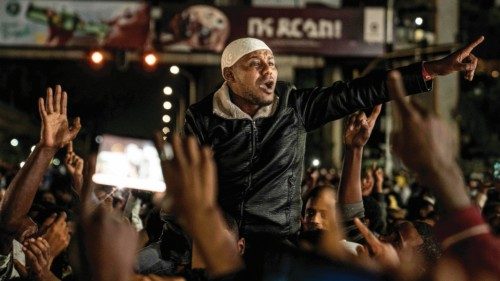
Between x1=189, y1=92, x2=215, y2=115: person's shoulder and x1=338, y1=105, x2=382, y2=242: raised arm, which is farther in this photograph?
x1=338, y1=105, x2=382, y2=242: raised arm

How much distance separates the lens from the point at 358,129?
5.56 meters

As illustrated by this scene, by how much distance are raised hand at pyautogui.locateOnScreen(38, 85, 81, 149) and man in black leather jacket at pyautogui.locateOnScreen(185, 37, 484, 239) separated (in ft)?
2.04

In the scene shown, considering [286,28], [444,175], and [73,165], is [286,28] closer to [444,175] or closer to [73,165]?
[73,165]

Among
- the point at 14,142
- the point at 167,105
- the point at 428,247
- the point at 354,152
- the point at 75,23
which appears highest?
the point at 75,23

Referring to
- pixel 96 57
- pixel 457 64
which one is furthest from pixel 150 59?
pixel 457 64

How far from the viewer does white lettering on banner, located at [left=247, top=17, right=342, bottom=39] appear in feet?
120

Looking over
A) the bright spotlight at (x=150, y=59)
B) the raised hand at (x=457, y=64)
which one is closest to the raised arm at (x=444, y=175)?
the raised hand at (x=457, y=64)

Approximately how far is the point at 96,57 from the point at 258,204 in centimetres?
1546

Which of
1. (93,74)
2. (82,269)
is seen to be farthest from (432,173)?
(93,74)

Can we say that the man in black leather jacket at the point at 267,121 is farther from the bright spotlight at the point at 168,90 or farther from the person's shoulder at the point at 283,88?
the bright spotlight at the point at 168,90

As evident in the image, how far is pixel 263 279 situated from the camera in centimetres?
224

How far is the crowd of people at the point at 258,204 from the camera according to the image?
2014 mm

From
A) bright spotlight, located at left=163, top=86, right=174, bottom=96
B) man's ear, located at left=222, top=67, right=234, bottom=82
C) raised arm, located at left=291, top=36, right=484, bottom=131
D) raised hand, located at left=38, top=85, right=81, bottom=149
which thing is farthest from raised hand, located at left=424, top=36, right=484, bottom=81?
bright spotlight, located at left=163, top=86, right=174, bottom=96

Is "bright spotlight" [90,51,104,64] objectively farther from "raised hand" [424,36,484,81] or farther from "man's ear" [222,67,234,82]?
"raised hand" [424,36,484,81]
